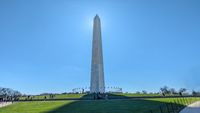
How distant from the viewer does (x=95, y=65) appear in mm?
73625

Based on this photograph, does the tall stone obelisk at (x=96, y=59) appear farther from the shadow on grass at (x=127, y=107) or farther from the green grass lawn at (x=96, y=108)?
the shadow on grass at (x=127, y=107)

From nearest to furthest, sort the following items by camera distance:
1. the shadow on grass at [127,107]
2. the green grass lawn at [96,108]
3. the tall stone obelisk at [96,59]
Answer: the shadow on grass at [127,107] < the green grass lawn at [96,108] < the tall stone obelisk at [96,59]

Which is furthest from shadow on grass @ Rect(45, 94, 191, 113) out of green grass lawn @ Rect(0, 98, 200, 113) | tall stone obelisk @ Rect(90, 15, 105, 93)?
tall stone obelisk @ Rect(90, 15, 105, 93)

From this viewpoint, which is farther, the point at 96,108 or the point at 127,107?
the point at 96,108

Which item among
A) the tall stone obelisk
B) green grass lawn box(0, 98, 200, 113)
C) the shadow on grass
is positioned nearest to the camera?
the shadow on grass

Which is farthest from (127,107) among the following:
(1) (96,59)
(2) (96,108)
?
(1) (96,59)

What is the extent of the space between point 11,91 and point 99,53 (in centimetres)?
7968

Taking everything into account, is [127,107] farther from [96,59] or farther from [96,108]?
[96,59]

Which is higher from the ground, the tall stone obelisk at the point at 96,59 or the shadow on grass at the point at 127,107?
the tall stone obelisk at the point at 96,59

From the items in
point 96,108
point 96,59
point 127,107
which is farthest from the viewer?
point 96,59

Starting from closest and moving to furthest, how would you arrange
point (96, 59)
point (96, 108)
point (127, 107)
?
point (127, 107) → point (96, 108) → point (96, 59)

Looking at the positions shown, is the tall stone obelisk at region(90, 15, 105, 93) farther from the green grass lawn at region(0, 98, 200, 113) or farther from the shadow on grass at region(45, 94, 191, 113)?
the shadow on grass at region(45, 94, 191, 113)

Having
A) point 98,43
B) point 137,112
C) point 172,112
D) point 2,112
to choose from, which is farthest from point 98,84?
point 172,112

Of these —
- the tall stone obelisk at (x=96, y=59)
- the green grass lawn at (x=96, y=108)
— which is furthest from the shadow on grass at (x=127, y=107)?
the tall stone obelisk at (x=96, y=59)
